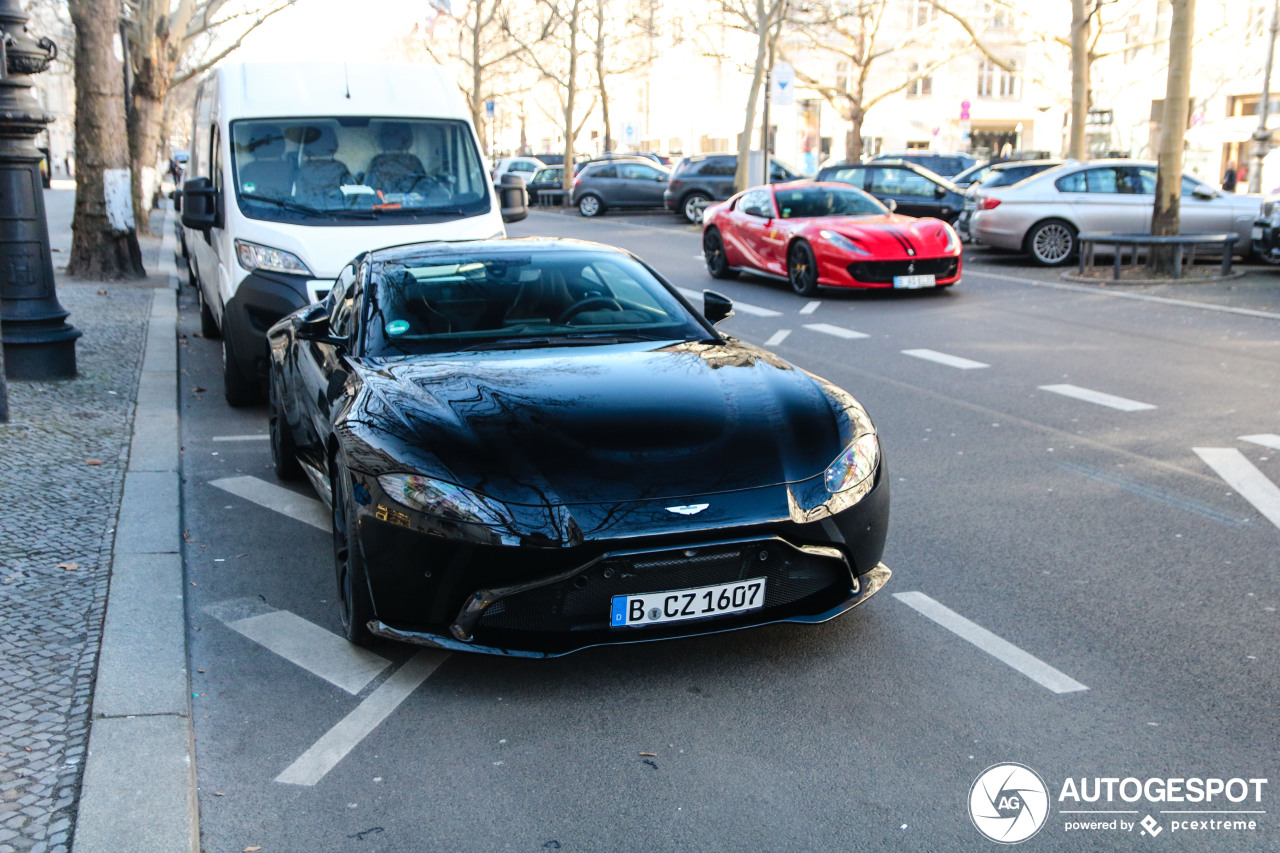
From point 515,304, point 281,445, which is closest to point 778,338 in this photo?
point 281,445

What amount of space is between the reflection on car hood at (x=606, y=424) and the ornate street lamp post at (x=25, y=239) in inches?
210

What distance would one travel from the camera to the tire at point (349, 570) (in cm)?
416

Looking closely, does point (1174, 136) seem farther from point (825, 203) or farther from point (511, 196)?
point (511, 196)

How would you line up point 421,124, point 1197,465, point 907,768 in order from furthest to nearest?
point 421,124 → point 1197,465 → point 907,768

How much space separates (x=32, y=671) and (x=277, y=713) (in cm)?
85

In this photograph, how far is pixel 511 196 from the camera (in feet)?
34.7

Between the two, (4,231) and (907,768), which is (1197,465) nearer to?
(907,768)

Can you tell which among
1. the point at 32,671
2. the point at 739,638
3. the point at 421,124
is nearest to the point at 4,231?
the point at 421,124

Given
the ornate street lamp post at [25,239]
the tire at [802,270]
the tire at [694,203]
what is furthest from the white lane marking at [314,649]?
the tire at [694,203]

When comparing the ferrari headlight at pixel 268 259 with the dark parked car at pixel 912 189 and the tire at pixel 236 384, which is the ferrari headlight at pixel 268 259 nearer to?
the tire at pixel 236 384

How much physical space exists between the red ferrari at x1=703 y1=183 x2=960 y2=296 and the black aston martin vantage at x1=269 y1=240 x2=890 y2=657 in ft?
33.5

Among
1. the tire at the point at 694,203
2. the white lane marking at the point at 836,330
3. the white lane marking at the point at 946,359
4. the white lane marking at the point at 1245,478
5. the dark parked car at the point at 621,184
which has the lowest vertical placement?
the white lane marking at the point at 1245,478

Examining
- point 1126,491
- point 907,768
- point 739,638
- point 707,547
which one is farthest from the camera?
point 1126,491

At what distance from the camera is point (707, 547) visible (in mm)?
3854
